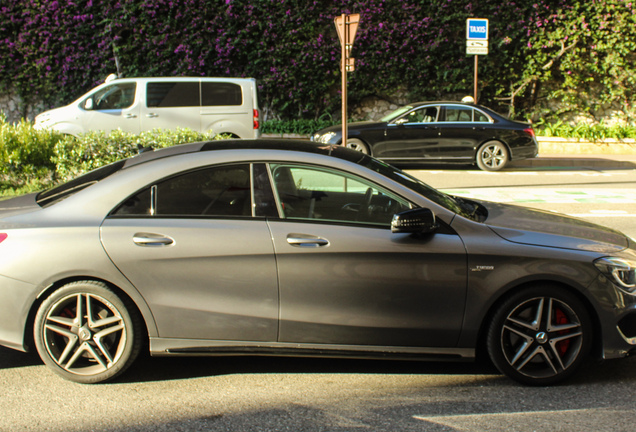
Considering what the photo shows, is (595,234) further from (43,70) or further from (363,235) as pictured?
(43,70)

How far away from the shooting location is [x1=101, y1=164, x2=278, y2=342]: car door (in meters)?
3.79

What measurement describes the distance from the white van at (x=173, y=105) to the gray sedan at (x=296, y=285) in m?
10.6

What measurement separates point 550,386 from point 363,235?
55.4 inches

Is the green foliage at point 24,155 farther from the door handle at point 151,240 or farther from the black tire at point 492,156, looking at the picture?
the black tire at point 492,156

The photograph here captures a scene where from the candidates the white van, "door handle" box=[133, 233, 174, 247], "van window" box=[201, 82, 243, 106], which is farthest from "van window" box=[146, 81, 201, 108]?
"door handle" box=[133, 233, 174, 247]

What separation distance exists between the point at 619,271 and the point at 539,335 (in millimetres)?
593

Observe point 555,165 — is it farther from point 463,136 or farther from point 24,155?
point 24,155

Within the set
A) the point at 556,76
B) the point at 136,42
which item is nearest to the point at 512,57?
the point at 556,76

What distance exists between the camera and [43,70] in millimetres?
19641

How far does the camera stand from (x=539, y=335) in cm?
385

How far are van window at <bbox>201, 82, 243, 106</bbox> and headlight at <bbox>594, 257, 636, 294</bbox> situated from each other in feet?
37.2

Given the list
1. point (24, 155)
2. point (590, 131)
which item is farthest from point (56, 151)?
point (590, 131)

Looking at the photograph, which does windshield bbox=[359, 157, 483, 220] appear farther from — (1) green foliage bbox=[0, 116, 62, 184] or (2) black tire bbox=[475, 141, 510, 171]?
(2) black tire bbox=[475, 141, 510, 171]

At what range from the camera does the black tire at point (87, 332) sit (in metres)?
3.81
